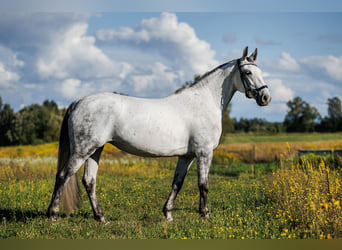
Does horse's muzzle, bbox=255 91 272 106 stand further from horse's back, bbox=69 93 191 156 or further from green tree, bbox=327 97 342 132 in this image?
green tree, bbox=327 97 342 132

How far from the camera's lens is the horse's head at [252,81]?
4.98m

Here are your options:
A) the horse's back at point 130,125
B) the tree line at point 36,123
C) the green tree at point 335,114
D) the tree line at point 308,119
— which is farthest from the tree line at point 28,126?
the green tree at point 335,114

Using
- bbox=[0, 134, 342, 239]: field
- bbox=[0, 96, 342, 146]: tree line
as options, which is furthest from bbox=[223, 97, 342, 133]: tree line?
bbox=[0, 134, 342, 239]: field

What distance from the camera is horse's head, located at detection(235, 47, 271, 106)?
4980 mm

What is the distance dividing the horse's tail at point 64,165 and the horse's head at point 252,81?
3.06 meters

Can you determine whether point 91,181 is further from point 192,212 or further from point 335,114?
point 335,114

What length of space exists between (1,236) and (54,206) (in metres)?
0.85

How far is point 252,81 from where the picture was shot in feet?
16.6

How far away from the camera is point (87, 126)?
4574 millimetres

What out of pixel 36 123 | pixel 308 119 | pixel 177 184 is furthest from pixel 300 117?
pixel 177 184

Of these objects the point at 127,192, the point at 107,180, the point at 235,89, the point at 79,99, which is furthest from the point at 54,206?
the point at 107,180

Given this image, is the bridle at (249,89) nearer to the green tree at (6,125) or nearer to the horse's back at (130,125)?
the horse's back at (130,125)

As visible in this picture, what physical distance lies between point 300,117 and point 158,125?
53373 mm

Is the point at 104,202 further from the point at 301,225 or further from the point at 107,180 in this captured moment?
the point at 301,225
